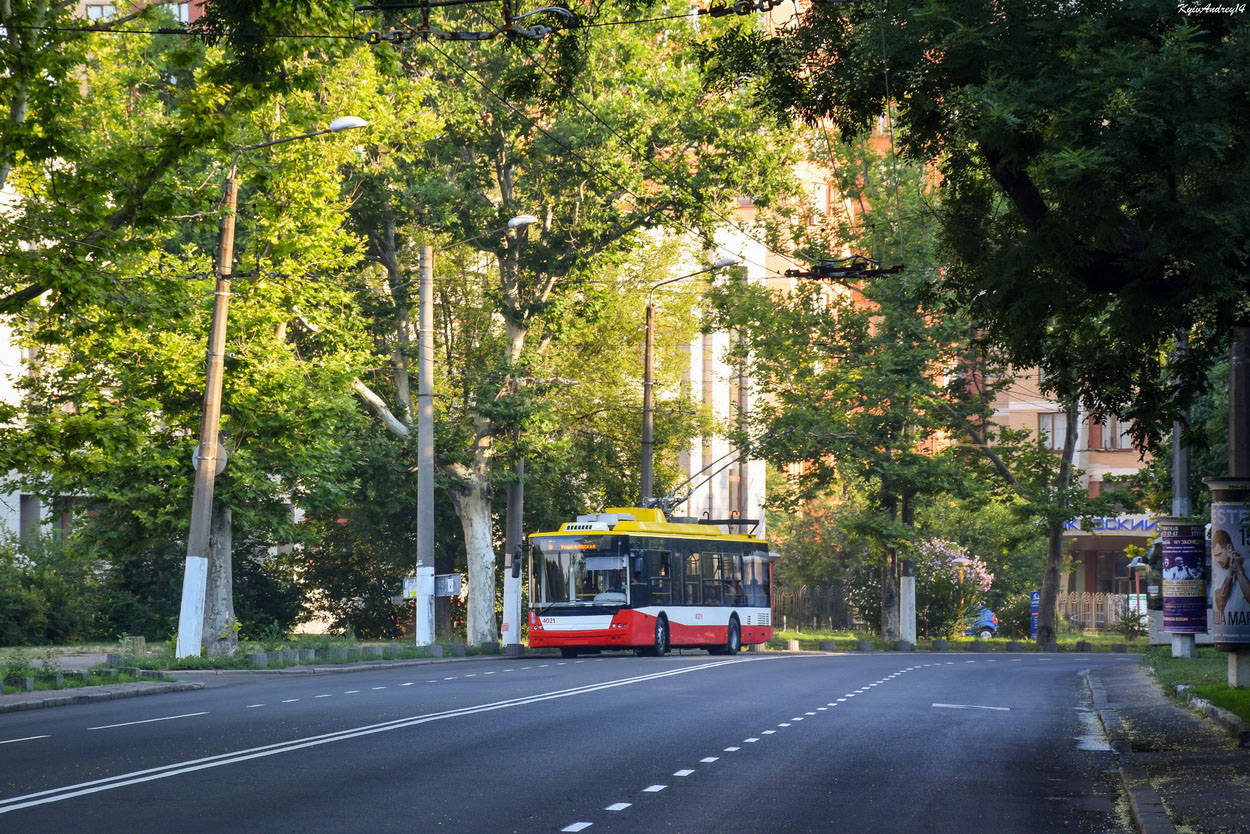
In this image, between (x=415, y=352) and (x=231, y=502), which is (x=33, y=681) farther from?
(x=415, y=352)

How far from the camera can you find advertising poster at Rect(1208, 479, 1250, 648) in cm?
1658

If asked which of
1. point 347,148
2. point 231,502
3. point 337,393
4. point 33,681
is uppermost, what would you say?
point 347,148

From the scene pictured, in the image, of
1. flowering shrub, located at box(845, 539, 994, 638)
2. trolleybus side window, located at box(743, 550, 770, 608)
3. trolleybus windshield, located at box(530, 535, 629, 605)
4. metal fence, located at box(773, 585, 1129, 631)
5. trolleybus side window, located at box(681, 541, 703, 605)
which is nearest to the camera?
trolleybus windshield, located at box(530, 535, 629, 605)

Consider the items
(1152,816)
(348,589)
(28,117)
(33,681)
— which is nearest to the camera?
(1152,816)

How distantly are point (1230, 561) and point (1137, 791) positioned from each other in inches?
243

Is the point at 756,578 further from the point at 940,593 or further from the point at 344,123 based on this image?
the point at 344,123

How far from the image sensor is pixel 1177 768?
1288 cm

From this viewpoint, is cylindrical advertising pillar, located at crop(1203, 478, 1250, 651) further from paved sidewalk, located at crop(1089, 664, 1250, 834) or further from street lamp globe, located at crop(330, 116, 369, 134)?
street lamp globe, located at crop(330, 116, 369, 134)

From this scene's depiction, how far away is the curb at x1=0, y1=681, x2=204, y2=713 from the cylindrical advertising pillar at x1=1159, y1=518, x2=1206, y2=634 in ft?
46.4

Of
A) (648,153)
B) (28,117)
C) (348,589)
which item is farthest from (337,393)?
(348,589)

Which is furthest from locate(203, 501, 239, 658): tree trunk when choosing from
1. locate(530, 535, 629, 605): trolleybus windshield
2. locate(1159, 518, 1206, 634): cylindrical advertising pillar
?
locate(1159, 518, 1206, 634): cylindrical advertising pillar

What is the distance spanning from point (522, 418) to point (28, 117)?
20395 millimetres

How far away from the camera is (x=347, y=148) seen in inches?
1314

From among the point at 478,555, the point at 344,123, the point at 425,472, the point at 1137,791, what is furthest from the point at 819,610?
the point at 1137,791
